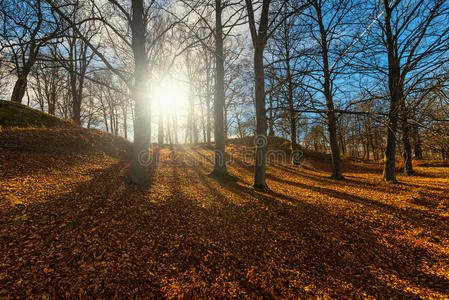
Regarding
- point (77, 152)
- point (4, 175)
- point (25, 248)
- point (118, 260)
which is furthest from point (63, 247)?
point (77, 152)

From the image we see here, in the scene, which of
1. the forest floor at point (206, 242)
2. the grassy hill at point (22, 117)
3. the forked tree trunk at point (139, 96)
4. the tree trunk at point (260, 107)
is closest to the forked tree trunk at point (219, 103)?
the tree trunk at point (260, 107)

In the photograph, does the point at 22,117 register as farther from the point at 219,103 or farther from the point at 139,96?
the point at 219,103

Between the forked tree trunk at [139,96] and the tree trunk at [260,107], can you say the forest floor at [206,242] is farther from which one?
the tree trunk at [260,107]

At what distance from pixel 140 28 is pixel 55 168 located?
593 cm

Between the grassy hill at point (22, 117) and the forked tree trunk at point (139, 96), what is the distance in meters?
7.56

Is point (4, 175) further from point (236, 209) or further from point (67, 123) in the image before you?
point (67, 123)

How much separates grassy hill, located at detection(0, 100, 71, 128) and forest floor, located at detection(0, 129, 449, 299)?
4024 millimetres

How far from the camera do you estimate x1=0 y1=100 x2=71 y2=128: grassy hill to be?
26.2ft

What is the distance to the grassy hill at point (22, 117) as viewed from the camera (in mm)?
8000

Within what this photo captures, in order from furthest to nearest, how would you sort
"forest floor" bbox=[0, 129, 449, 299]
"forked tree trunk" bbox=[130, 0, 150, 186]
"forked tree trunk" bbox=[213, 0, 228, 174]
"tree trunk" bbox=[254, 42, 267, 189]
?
1. "forked tree trunk" bbox=[213, 0, 228, 174]
2. "tree trunk" bbox=[254, 42, 267, 189]
3. "forked tree trunk" bbox=[130, 0, 150, 186]
4. "forest floor" bbox=[0, 129, 449, 299]

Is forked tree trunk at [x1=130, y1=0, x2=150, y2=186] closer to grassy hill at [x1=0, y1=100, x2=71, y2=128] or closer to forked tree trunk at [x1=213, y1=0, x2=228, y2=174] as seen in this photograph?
forked tree trunk at [x1=213, y1=0, x2=228, y2=174]

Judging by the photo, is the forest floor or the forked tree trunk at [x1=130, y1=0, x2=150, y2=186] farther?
the forked tree trunk at [x1=130, y1=0, x2=150, y2=186]

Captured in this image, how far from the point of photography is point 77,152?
8008 millimetres

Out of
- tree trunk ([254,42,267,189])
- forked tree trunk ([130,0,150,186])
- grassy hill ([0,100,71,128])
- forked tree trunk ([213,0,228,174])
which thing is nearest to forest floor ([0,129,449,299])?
forked tree trunk ([130,0,150,186])
